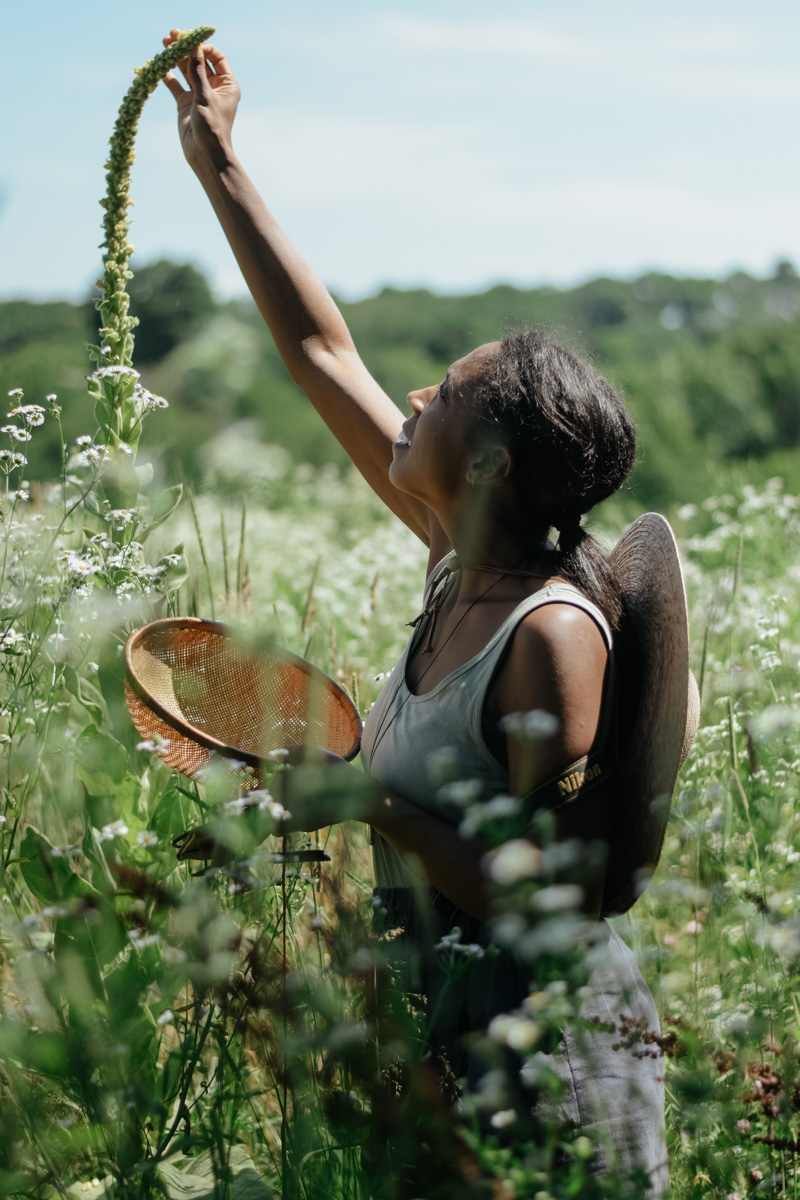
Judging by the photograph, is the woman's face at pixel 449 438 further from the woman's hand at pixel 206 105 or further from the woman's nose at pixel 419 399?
the woman's hand at pixel 206 105

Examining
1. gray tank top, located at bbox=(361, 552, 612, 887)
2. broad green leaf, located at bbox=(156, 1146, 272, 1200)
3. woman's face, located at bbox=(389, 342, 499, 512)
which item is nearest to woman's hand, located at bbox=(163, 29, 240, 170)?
woman's face, located at bbox=(389, 342, 499, 512)

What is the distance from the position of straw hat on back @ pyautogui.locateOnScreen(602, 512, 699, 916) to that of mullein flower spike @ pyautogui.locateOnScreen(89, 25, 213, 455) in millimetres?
1176

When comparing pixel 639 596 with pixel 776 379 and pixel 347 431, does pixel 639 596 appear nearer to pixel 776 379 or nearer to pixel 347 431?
pixel 347 431

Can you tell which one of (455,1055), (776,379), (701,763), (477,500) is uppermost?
(776,379)

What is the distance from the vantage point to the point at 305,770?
1208mm

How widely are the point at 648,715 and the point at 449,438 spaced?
60 cm

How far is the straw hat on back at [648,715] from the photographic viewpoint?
1609 millimetres

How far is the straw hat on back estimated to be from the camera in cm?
161

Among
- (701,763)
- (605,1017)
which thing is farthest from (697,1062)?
(701,763)

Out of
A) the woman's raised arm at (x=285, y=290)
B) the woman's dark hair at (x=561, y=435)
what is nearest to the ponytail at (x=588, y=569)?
the woman's dark hair at (x=561, y=435)

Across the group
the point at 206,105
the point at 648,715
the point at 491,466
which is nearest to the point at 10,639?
the point at 491,466

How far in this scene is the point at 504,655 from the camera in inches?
65.8

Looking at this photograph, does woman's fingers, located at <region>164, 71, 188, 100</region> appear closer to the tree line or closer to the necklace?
the tree line

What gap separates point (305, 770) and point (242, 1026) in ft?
1.07
